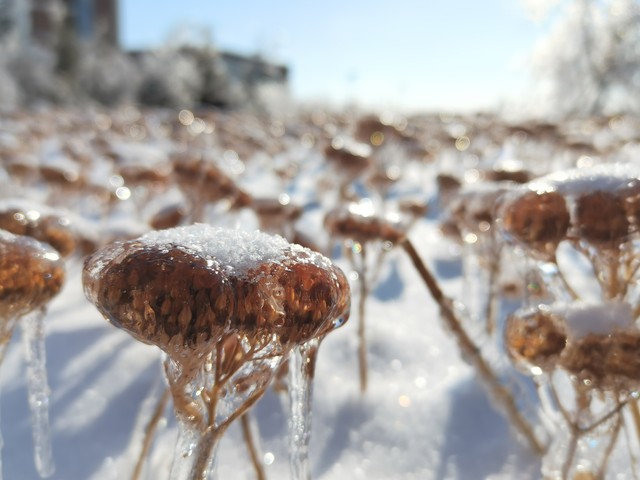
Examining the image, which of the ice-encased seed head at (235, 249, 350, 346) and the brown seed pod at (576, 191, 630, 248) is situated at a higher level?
the brown seed pod at (576, 191, 630, 248)

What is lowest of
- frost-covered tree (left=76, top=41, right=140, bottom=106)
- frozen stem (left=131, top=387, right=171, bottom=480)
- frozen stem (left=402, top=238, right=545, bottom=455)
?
Result: frost-covered tree (left=76, top=41, right=140, bottom=106)

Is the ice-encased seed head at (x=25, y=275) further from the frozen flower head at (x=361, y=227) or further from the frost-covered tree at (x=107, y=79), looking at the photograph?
the frost-covered tree at (x=107, y=79)

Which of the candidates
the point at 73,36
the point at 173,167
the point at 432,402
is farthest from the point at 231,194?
the point at 73,36

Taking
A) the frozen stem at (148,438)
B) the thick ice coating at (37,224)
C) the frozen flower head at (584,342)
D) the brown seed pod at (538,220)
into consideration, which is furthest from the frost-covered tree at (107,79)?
the frozen flower head at (584,342)

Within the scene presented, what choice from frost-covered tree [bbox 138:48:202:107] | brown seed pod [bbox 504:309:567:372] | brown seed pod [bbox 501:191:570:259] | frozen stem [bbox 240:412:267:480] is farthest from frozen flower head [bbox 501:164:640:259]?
frost-covered tree [bbox 138:48:202:107]

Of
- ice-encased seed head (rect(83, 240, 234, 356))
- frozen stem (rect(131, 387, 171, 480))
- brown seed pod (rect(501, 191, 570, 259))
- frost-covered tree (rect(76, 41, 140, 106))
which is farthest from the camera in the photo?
frost-covered tree (rect(76, 41, 140, 106))

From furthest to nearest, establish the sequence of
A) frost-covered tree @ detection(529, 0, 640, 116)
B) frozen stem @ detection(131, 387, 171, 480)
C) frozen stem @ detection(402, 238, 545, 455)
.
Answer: frost-covered tree @ detection(529, 0, 640, 116) → frozen stem @ detection(402, 238, 545, 455) → frozen stem @ detection(131, 387, 171, 480)

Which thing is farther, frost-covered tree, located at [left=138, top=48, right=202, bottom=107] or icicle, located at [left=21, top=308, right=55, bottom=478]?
frost-covered tree, located at [left=138, top=48, right=202, bottom=107]

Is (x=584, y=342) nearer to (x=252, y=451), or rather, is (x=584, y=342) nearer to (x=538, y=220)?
(x=538, y=220)

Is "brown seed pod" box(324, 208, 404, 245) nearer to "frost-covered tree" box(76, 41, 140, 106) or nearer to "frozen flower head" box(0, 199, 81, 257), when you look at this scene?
"frozen flower head" box(0, 199, 81, 257)
